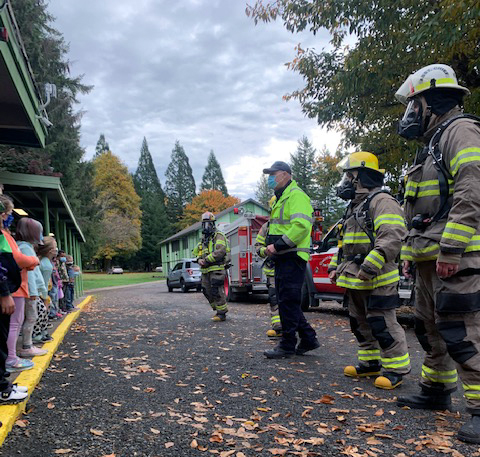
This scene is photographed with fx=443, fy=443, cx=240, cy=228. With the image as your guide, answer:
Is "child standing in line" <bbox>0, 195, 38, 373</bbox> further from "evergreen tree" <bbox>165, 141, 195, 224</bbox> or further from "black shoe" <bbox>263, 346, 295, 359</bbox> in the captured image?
"evergreen tree" <bbox>165, 141, 195, 224</bbox>

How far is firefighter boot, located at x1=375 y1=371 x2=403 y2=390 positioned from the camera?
404 cm

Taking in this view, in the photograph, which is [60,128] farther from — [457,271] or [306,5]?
[457,271]

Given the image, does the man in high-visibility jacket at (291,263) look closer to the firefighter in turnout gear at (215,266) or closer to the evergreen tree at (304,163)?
the firefighter in turnout gear at (215,266)

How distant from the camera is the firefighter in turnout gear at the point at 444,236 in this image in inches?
115

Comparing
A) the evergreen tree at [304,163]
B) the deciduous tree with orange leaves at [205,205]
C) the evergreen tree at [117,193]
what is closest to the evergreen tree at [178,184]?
the deciduous tree with orange leaves at [205,205]

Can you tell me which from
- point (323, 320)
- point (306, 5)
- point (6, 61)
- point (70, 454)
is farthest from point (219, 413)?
point (306, 5)

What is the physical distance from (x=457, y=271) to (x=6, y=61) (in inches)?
167

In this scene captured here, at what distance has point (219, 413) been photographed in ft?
11.2

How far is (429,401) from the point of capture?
344cm

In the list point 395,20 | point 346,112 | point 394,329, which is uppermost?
point 395,20

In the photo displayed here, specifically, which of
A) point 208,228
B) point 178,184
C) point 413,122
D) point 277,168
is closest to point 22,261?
point 277,168

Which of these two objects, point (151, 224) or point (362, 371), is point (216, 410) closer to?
point (362, 371)

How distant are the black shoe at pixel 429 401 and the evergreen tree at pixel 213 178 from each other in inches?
3109

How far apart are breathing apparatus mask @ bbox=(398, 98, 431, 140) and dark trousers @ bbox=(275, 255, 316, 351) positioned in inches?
85.5
